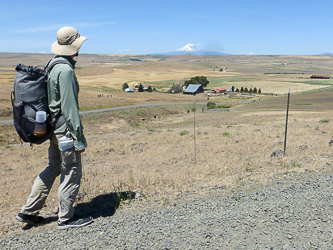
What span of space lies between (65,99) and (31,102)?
48 centimetres

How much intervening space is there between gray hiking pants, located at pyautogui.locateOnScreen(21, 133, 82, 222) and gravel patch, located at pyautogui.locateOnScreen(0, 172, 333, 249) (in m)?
0.32

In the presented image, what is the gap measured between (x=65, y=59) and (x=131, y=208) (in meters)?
2.75

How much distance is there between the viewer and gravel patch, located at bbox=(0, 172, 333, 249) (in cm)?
399

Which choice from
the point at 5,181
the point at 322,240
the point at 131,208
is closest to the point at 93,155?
the point at 5,181

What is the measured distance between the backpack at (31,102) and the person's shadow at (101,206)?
1.49 m

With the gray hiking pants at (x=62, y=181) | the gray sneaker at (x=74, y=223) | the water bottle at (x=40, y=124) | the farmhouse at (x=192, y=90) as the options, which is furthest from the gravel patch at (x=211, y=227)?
the farmhouse at (x=192, y=90)

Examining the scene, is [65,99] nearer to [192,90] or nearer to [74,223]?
[74,223]

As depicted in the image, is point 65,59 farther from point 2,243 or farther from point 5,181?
point 5,181

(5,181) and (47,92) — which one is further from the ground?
(47,92)

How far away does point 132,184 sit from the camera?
6.43 metres

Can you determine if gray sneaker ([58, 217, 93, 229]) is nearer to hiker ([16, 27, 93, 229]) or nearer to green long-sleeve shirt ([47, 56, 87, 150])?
hiker ([16, 27, 93, 229])

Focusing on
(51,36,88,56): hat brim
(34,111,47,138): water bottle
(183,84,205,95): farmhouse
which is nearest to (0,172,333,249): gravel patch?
(34,111,47,138): water bottle

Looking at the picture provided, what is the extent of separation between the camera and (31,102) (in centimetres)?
426

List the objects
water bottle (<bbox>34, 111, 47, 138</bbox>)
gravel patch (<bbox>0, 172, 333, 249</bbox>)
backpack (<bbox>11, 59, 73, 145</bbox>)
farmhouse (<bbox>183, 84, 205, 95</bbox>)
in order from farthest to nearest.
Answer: farmhouse (<bbox>183, 84, 205, 95</bbox>)
water bottle (<bbox>34, 111, 47, 138</bbox>)
backpack (<bbox>11, 59, 73, 145</bbox>)
gravel patch (<bbox>0, 172, 333, 249</bbox>)
